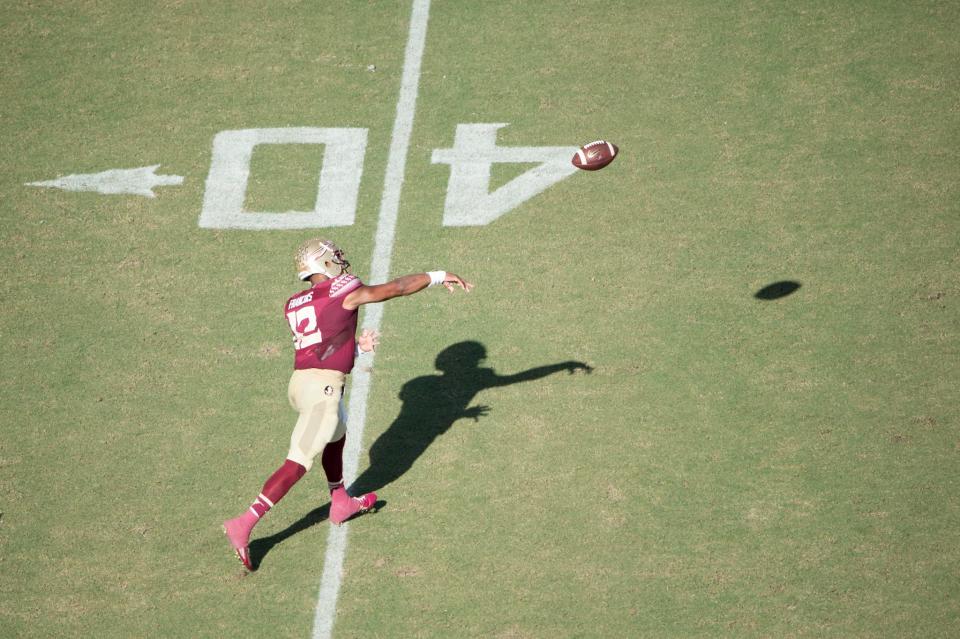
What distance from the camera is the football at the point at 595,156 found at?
854cm

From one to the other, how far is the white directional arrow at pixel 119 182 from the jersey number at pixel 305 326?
324 cm

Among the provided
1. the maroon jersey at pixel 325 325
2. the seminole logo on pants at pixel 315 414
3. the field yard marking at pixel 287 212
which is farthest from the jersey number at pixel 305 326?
the field yard marking at pixel 287 212

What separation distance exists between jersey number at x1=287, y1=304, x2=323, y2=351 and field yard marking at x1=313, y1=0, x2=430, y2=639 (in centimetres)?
119

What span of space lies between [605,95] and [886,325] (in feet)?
11.5

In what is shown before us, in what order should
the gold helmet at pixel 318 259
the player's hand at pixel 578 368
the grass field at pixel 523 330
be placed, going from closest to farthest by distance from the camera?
the grass field at pixel 523 330
the gold helmet at pixel 318 259
the player's hand at pixel 578 368

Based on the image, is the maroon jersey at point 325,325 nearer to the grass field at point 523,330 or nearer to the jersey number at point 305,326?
the jersey number at point 305,326

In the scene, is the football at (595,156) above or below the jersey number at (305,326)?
above

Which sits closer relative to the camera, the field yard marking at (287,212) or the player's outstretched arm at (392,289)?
the player's outstretched arm at (392,289)

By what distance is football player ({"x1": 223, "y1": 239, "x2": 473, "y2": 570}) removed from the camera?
7.12 meters

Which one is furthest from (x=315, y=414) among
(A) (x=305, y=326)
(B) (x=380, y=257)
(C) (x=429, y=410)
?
(B) (x=380, y=257)

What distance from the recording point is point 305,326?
718cm

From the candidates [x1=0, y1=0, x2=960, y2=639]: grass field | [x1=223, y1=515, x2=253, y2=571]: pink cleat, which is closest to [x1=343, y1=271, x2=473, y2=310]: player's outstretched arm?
[x1=0, y1=0, x2=960, y2=639]: grass field

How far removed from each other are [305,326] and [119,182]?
3.67 metres

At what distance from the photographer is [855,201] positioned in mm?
9453
